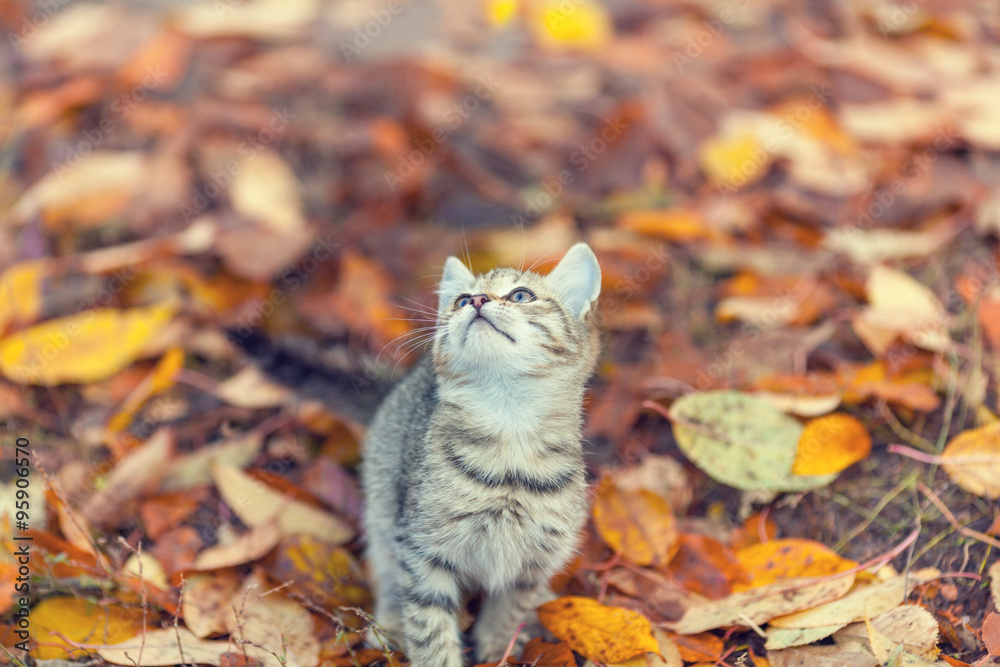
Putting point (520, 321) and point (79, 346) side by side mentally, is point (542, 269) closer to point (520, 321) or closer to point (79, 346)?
point (520, 321)

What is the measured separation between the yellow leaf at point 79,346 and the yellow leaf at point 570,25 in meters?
3.53

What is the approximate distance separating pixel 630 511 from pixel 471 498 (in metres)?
0.74

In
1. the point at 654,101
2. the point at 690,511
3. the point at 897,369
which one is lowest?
the point at 690,511

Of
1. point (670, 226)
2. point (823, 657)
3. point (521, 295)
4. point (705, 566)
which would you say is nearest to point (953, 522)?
point (823, 657)

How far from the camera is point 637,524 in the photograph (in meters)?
3.09

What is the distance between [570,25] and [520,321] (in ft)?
13.0

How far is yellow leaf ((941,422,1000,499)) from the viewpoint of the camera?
9.27ft

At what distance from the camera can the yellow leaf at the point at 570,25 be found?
593cm

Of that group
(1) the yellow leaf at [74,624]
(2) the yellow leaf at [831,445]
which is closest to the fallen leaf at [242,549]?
(1) the yellow leaf at [74,624]

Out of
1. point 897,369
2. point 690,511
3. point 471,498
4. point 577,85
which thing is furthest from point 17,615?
point 577,85

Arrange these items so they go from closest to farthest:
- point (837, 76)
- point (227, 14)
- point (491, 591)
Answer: point (491, 591), point (837, 76), point (227, 14)

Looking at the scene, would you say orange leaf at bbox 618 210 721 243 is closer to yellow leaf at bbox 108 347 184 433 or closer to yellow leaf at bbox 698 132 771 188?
yellow leaf at bbox 698 132 771 188

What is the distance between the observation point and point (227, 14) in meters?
5.74

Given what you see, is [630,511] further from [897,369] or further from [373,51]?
[373,51]
